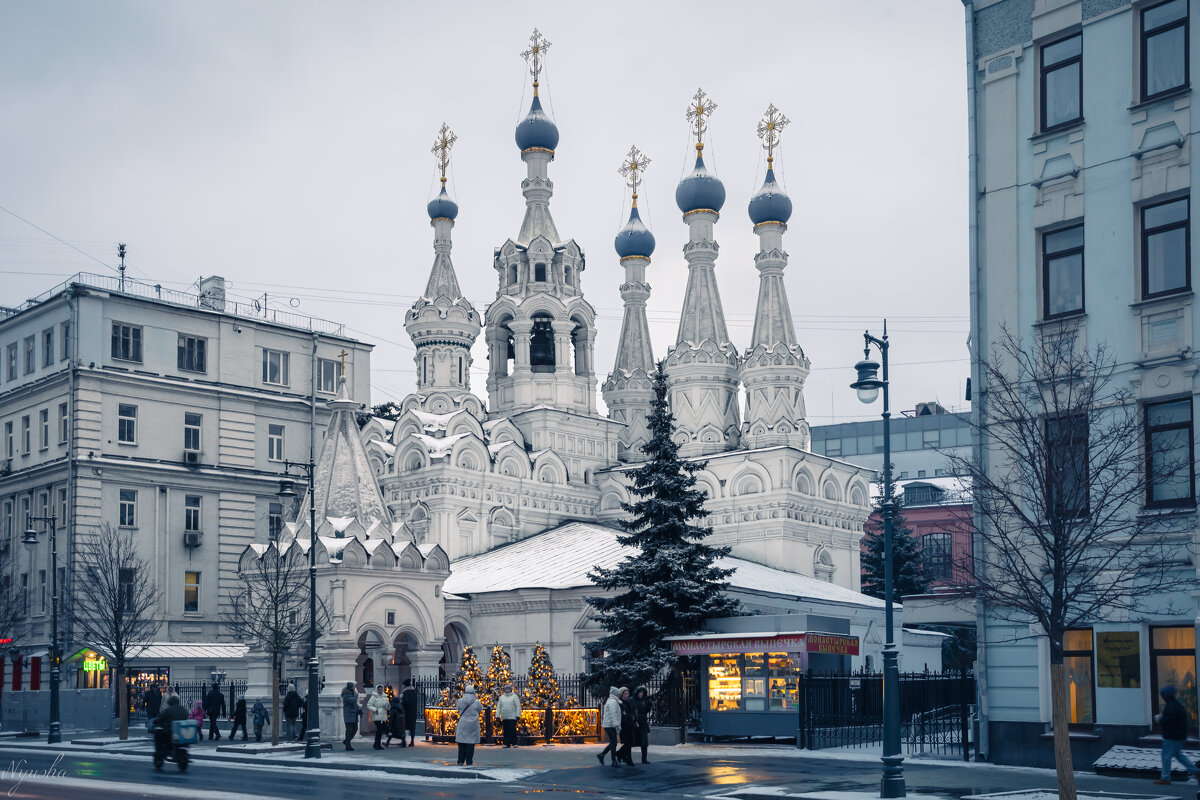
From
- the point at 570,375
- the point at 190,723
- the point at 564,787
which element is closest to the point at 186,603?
the point at 570,375

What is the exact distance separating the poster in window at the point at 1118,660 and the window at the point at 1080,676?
188 mm

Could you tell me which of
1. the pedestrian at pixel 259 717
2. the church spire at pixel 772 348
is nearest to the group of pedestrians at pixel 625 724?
the pedestrian at pixel 259 717

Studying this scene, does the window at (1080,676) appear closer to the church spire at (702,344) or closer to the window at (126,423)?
the church spire at (702,344)

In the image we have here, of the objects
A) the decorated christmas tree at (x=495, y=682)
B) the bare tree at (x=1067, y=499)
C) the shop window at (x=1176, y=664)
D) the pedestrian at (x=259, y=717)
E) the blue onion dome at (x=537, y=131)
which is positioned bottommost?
the pedestrian at (x=259, y=717)

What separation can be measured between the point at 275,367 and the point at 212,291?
4379 millimetres

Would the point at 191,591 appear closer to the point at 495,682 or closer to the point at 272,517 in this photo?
the point at 272,517

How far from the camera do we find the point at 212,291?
5344 cm

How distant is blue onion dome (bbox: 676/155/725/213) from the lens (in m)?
54.0

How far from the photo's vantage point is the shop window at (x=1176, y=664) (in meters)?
19.9

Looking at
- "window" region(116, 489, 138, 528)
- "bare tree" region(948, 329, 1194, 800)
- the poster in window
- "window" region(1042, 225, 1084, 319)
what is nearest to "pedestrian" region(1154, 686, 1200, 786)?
"bare tree" region(948, 329, 1194, 800)

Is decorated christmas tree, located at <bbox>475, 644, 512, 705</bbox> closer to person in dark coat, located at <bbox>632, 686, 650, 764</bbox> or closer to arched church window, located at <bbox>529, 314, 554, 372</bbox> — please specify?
person in dark coat, located at <bbox>632, 686, 650, 764</bbox>

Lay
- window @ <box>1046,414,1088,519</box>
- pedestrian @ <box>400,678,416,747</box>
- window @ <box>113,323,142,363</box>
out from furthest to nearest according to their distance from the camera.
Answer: window @ <box>113,323,142,363</box>
pedestrian @ <box>400,678,416,747</box>
window @ <box>1046,414,1088,519</box>

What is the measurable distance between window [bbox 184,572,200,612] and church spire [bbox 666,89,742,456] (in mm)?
17848

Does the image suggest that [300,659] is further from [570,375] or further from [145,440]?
[570,375]
